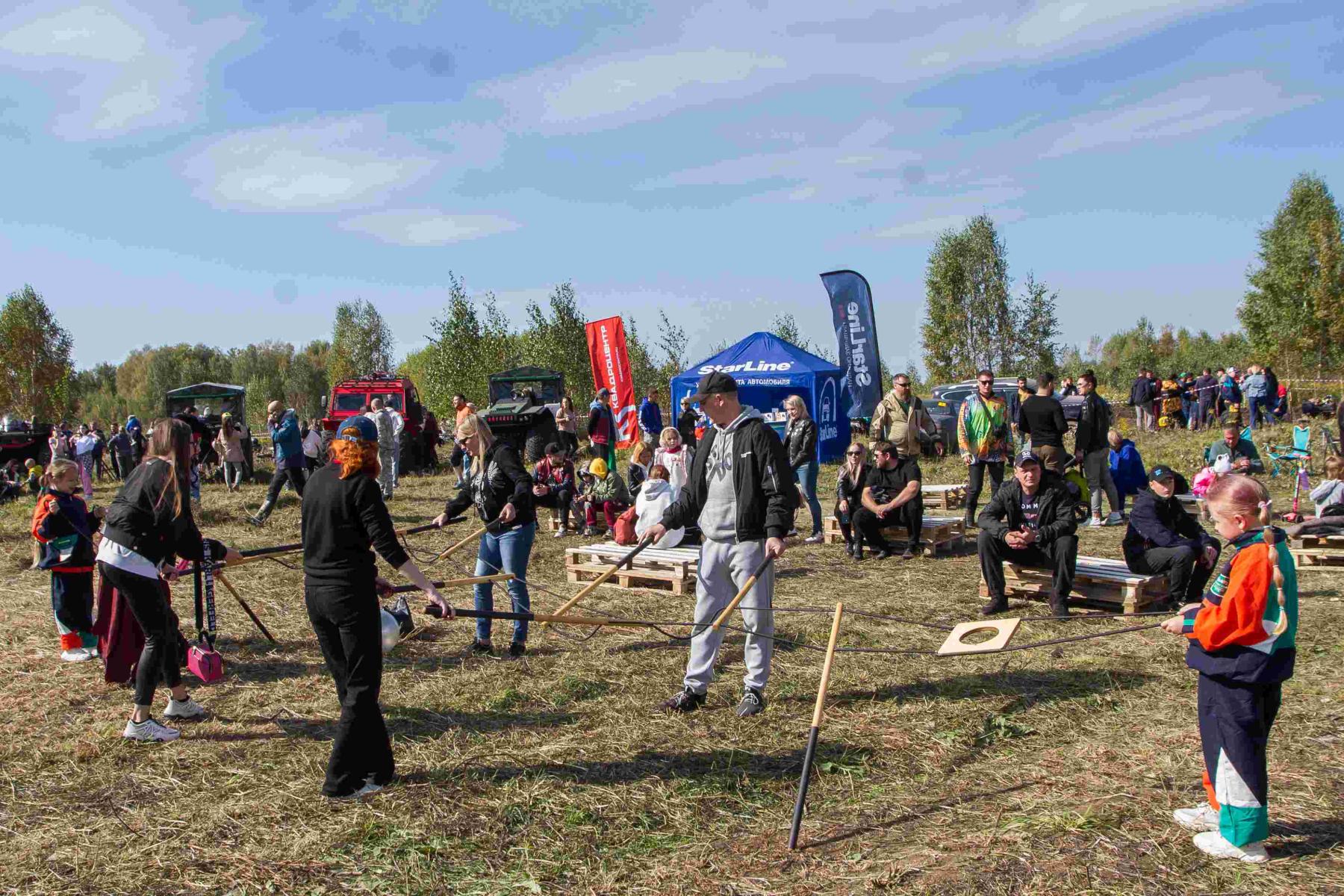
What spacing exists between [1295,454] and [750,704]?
14460 millimetres

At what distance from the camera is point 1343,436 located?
14.2 meters

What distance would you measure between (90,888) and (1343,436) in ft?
52.7

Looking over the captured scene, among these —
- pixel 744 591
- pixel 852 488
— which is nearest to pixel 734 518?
pixel 744 591

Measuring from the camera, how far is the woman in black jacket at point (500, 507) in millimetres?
6514

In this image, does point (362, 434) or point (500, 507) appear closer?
point (362, 434)

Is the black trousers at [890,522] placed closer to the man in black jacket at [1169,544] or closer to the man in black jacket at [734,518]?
the man in black jacket at [1169,544]

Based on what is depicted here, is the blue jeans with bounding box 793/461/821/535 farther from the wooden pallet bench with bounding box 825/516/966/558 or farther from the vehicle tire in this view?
the vehicle tire

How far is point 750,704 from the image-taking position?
5.53 meters

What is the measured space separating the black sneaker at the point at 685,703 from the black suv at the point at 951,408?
1445 centimetres

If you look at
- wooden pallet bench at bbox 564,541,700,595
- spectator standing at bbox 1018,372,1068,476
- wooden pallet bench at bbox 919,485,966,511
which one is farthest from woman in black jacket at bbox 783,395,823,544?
wooden pallet bench at bbox 919,485,966,511

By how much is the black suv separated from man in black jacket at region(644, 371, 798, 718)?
14.4m

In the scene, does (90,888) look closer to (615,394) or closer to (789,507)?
(789,507)

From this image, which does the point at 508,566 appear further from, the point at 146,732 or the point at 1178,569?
the point at 1178,569

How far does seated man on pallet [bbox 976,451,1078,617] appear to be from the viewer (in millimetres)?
7613
